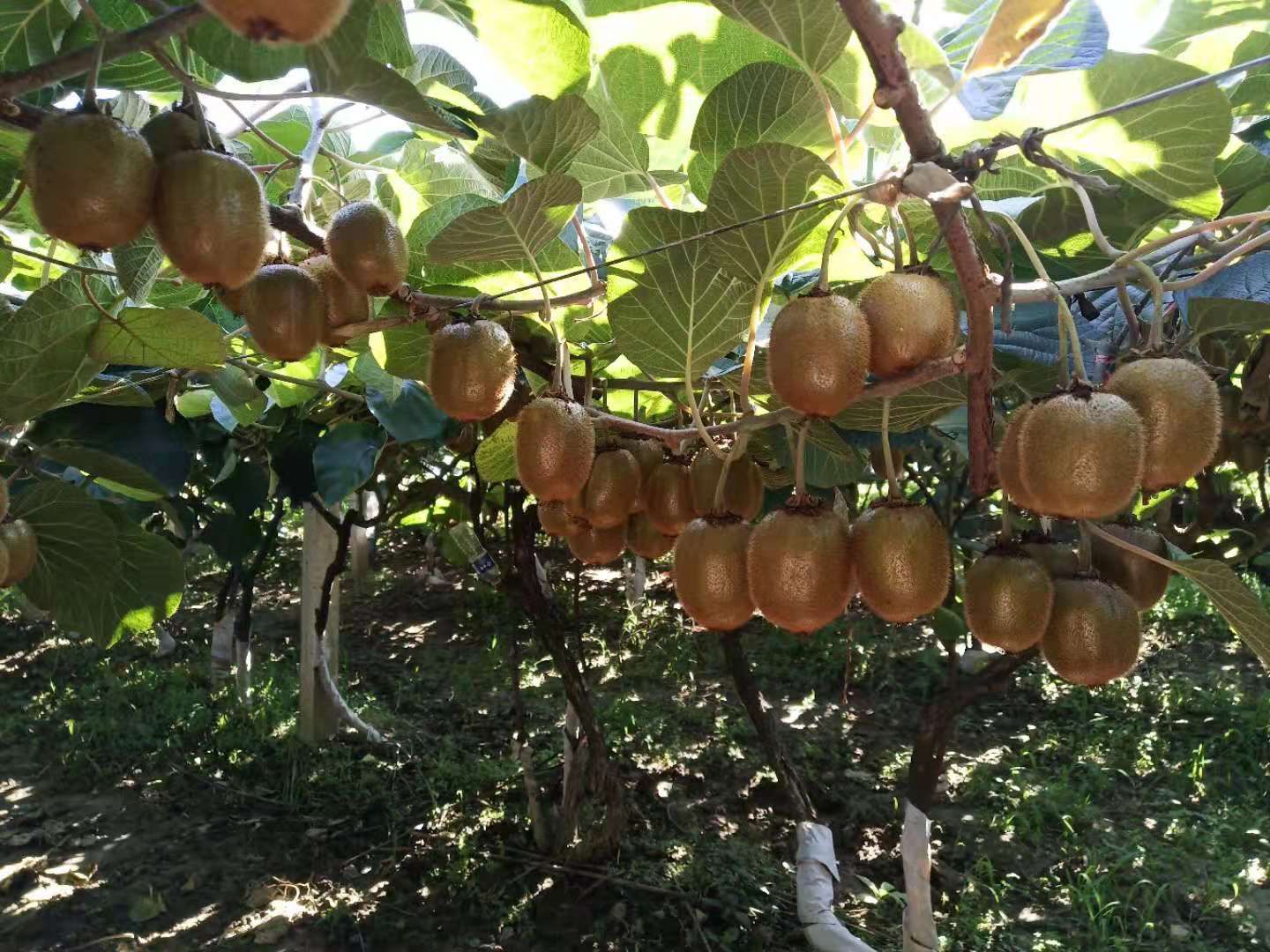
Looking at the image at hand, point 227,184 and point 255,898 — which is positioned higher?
point 227,184

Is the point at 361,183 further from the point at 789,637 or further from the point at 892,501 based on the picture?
the point at 789,637

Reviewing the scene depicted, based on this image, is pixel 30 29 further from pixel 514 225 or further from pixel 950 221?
pixel 950 221

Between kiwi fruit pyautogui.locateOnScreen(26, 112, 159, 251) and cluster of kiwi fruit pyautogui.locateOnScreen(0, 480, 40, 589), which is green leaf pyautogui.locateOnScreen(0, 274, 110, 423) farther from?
kiwi fruit pyautogui.locateOnScreen(26, 112, 159, 251)

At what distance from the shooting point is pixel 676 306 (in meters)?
0.94

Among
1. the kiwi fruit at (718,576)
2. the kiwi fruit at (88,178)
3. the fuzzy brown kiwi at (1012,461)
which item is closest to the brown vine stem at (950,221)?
the fuzzy brown kiwi at (1012,461)

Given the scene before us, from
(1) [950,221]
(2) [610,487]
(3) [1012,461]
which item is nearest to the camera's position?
(1) [950,221]

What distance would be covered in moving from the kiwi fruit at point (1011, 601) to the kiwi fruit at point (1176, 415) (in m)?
0.15

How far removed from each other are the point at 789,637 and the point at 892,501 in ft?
14.8

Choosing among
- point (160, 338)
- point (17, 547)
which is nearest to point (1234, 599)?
point (160, 338)

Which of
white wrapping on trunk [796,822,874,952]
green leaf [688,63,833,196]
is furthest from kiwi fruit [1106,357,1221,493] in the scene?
white wrapping on trunk [796,822,874,952]

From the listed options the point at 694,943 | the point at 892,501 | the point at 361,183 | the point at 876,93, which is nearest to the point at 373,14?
the point at 876,93

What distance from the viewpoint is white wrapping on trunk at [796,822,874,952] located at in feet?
7.52

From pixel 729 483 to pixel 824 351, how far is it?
38 cm

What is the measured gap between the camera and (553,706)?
4289 mm
